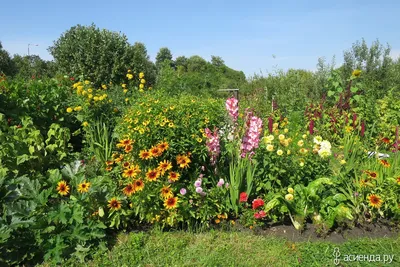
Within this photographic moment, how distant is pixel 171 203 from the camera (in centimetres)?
312

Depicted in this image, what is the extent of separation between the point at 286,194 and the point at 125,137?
180 centimetres

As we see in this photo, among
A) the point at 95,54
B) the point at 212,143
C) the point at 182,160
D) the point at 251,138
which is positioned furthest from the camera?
the point at 95,54

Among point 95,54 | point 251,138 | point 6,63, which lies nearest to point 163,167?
point 251,138

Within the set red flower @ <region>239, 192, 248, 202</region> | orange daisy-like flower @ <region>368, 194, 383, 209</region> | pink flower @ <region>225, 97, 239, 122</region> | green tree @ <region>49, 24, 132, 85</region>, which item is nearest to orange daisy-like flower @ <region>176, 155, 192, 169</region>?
red flower @ <region>239, 192, 248, 202</region>

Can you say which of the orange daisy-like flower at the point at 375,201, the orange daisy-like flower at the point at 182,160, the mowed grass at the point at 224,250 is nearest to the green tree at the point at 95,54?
the orange daisy-like flower at the point at 182,160

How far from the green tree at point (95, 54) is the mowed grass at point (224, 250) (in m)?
7.98

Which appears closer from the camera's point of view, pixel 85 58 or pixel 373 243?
pixel 373 243

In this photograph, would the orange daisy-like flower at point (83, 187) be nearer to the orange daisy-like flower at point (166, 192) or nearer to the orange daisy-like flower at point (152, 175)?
the orange daisy-like flower at point (152, 175)

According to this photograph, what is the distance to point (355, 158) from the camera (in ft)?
13.9

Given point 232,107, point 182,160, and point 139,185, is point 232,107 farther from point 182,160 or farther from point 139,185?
point 139,185

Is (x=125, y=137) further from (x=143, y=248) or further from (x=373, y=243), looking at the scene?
(x=373, y=243)

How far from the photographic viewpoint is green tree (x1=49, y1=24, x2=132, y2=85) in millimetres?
10422

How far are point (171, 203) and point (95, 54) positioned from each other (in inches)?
336

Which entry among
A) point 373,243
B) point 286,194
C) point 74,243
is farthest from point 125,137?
point 373,243
